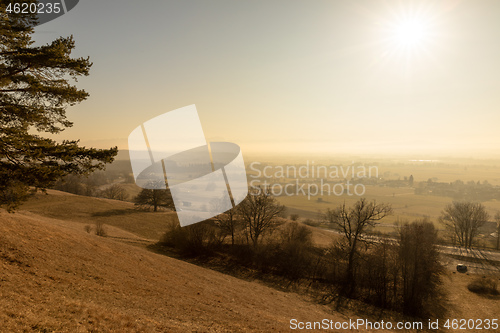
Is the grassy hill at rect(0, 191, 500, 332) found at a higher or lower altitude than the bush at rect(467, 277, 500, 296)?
higher

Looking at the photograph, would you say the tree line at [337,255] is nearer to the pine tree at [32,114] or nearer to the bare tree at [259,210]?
the bare tree at [259,210]

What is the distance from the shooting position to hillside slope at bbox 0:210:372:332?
713 centimetres

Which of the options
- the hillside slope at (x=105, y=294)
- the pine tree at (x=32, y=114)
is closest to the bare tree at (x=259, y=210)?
the hillside slope at (x=105, y=294)

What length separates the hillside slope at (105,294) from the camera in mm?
7133

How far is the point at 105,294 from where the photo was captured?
33.1 feet

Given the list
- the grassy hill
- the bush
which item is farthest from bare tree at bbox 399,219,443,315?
the bush

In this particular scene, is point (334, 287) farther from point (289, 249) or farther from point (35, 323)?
point (35, 323)

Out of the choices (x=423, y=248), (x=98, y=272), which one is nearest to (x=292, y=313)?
(x=98, y=272)

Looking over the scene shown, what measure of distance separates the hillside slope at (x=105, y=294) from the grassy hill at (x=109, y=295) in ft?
0.08

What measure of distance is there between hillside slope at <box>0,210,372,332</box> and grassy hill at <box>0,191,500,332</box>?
0.02m

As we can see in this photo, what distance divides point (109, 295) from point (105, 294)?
171mm

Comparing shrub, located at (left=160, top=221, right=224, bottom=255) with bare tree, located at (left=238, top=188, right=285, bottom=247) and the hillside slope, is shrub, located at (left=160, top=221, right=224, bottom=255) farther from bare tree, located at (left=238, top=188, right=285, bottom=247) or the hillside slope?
the hillside slope

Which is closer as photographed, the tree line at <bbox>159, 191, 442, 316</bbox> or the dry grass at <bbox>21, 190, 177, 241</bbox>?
the tree line at <bbox>159, 191, 442, 316</bbox>

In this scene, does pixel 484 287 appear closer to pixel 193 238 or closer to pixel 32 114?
pixel 193 238
